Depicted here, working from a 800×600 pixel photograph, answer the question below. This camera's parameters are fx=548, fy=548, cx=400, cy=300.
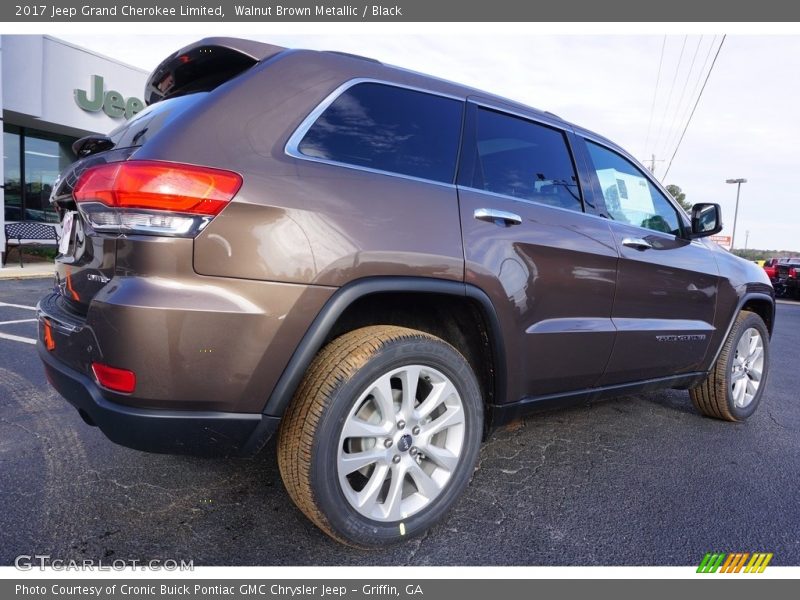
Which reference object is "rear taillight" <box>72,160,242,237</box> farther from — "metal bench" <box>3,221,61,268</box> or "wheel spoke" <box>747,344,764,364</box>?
"metal bench" <box>3,221,61,268</box>

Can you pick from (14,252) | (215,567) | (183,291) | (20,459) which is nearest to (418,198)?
(183,291)

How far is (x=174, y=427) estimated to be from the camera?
1.77 metres

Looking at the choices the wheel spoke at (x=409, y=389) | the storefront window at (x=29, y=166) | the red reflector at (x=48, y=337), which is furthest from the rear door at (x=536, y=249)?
the storefront window at (x=29, y=166)

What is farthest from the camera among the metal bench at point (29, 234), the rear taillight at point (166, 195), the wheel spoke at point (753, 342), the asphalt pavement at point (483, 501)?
the metal bench at point (29, 234)

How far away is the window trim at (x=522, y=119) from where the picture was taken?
245 centimetres

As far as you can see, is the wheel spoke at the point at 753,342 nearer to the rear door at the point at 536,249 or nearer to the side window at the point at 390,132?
the rear door at the point at 536,249

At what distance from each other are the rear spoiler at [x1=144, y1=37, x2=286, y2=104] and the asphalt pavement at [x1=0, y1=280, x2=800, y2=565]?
1.73 metres

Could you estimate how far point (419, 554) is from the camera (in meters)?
2.08

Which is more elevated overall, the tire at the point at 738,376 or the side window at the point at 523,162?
the side window at the point at 523,162

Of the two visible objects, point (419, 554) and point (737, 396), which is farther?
point (737, 396)

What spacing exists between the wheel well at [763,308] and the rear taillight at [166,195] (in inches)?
151

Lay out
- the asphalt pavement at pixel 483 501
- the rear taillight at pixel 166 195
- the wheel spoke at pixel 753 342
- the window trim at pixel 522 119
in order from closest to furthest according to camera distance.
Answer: the rear taillight at pixel 166 195 → the asphalt pavement at pixel 483 501 → the window trim at pixel 522 119 → the wheel spoke at pixel 753 342

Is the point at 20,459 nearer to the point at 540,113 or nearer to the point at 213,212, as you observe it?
the point at 213,212

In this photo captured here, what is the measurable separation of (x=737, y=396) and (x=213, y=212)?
12.5 ft
